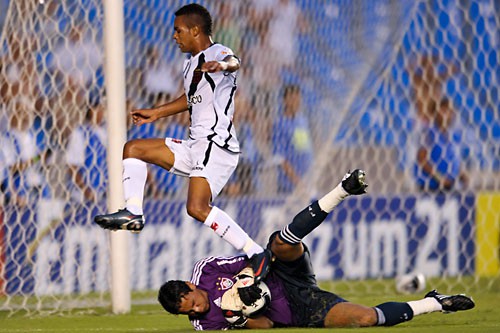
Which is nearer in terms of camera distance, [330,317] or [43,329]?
[330,317]

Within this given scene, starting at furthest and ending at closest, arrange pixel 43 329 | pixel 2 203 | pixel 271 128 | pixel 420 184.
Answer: pixel 420 184, pixel 271 128, pixel 2 203, pixel 43 329

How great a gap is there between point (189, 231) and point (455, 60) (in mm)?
2946

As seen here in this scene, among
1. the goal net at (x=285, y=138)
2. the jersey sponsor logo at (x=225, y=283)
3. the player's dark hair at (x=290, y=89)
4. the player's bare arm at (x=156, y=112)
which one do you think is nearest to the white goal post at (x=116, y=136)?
the goal net at (x=285, y=138)

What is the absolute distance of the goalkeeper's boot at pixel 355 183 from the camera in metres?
5.34

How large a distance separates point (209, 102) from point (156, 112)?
33cm

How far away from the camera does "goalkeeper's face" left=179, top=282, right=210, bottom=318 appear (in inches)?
206

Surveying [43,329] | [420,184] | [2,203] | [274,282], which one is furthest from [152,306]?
[420,184]

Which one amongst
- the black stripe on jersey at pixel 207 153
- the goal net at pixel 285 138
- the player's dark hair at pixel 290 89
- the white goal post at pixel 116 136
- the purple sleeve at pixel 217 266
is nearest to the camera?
the purple sleeve at pixel 217 266

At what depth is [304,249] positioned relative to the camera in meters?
5.62

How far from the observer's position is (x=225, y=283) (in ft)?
17.6

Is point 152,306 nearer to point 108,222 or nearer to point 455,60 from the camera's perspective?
point 108,222

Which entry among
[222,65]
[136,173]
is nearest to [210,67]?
[222,65]

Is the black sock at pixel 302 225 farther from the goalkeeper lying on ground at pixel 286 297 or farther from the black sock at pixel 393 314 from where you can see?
the black sock at pixel 393 314

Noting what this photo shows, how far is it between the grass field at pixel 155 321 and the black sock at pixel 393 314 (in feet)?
0.15
